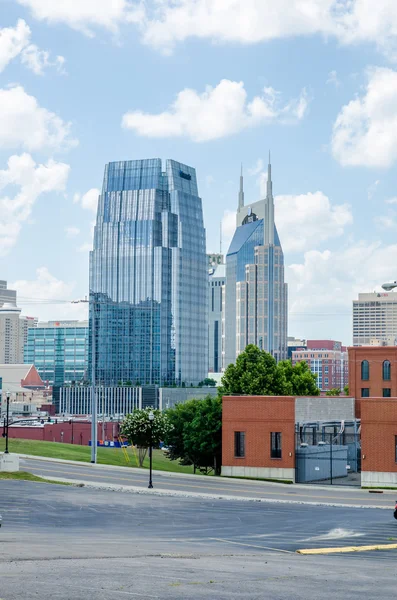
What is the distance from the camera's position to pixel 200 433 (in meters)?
78.8

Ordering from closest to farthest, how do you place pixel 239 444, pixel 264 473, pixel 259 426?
pixel 264 473 < pixel 259 426 < pixel 239 444

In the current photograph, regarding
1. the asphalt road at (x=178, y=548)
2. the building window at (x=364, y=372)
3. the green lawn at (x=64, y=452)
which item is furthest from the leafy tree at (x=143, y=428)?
the building window at (x=364, y=372)

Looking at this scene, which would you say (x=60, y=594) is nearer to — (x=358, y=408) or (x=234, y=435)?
(x=234, y=435)

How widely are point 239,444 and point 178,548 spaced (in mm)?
42202

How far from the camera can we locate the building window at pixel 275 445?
70.9m

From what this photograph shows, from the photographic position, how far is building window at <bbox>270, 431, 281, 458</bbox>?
70.9 meters

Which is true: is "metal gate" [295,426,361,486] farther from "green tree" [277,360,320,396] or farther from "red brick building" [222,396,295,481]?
"green tree" [277,360,320,396]

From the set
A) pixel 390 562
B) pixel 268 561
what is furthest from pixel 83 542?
pixel 390 562

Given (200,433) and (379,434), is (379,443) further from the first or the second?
(200,433)

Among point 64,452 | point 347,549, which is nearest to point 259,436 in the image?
point 64,452

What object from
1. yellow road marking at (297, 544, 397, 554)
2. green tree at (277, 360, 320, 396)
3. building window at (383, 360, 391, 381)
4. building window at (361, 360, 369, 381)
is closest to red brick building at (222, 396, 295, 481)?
green tree at (277, 360, 320, 396)

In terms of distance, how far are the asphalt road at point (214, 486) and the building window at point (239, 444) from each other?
312 centimetres

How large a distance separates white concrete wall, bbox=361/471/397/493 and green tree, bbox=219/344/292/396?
104ft

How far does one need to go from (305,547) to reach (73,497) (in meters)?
21.5
